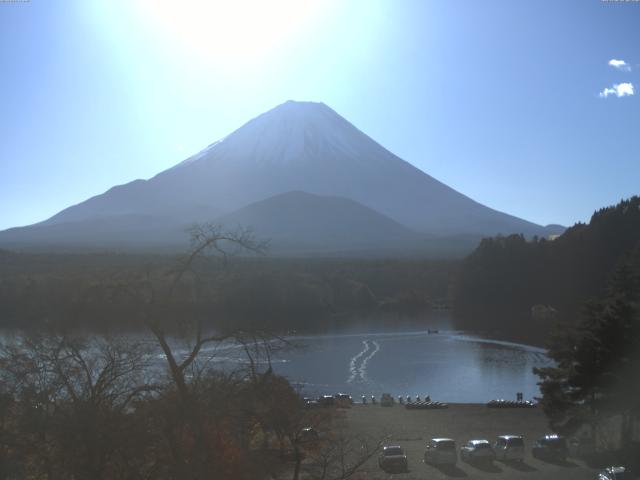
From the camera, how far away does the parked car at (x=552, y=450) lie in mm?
8750

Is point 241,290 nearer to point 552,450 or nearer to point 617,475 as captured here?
point 552,450

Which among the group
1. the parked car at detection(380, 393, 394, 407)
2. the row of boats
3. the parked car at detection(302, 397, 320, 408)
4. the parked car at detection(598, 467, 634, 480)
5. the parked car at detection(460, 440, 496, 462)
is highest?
the parked car at detection(302, 397, 320, 408)

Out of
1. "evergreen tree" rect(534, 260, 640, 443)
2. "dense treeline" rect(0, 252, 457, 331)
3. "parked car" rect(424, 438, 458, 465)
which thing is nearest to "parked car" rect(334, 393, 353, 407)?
"dense treeline" rect(0, 252, 457, 331)

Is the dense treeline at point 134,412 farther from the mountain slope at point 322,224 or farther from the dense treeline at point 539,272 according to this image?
the mountain slope at point 322,224

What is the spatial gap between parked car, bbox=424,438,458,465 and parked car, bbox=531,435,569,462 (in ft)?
3.45

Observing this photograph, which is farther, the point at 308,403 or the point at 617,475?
the point at 308,403

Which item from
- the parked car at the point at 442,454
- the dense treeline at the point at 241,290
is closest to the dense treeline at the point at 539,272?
the dense treeline at the point at 241,290

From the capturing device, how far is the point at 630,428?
8758 mm

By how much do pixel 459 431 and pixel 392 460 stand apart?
364 centimetres

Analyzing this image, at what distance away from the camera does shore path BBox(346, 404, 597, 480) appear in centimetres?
808

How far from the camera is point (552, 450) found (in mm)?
8805

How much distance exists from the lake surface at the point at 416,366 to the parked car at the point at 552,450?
6.15 metres

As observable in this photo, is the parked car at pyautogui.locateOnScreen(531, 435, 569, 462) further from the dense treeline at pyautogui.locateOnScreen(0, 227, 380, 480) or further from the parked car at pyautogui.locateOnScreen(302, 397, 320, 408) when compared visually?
the dense treeline at pyautogui.locateOnScreen(0, 227, 380, 480)

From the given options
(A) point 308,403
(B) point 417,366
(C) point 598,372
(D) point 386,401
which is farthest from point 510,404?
(B) point 417,366
